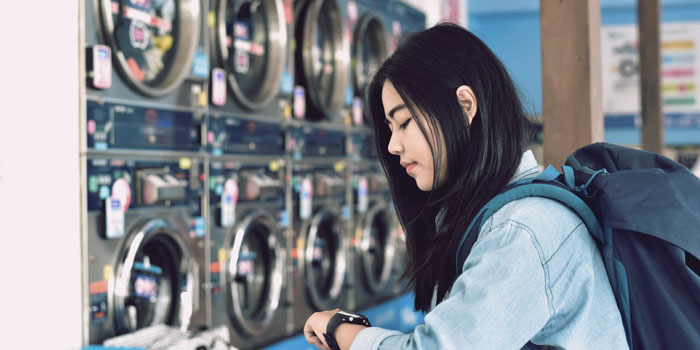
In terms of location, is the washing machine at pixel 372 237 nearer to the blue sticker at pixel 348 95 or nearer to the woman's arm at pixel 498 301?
the blue sticker at pixel 348 95

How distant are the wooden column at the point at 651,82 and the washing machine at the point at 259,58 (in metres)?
2.48

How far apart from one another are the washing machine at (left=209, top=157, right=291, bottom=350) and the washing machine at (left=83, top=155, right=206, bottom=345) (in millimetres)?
136

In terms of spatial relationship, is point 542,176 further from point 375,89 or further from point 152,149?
point 152,149

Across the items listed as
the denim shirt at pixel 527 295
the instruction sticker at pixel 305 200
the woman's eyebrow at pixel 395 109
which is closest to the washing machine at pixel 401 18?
the instruction sticker at pixel 305 200

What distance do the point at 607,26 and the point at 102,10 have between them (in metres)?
7.34

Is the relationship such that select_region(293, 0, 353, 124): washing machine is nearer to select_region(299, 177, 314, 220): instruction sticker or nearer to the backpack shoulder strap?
select_region(299, 177, 314, 220): instruction sticker

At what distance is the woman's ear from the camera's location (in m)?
1.39

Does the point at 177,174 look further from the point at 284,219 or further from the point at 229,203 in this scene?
the point at 284,219

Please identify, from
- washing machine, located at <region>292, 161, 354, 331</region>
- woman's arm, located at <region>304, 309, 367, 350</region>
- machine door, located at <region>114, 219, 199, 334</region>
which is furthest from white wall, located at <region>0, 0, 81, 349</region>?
washing machine, located at <region>292, 161, 354, 331</region>

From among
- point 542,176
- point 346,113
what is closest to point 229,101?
point 346,113

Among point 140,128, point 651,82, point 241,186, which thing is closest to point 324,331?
point 140,128

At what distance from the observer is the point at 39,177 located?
100 inches

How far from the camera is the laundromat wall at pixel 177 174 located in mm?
2561

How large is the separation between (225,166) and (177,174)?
367mm
